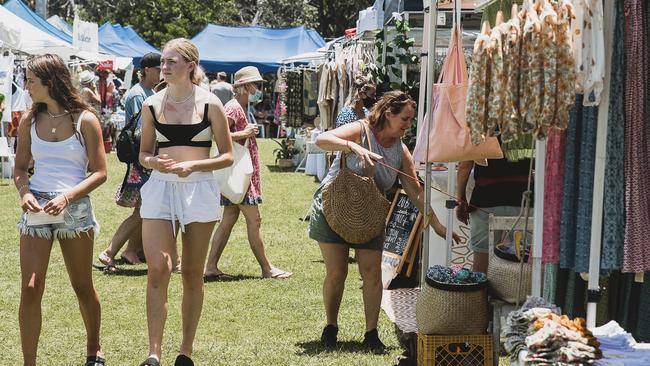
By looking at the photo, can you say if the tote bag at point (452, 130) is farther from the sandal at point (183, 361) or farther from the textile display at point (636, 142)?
the sandal at point (183, 361)

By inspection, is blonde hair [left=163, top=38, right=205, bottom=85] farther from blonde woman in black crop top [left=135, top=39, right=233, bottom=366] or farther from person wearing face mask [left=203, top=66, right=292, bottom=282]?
person wearing face mask [left=203, top=66, right=292, bottom=282]

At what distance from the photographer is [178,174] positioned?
199 inches

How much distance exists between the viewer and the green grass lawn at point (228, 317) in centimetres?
595

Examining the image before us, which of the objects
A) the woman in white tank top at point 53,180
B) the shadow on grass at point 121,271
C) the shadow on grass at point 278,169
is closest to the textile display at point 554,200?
the woman in white tank top at point 53,180

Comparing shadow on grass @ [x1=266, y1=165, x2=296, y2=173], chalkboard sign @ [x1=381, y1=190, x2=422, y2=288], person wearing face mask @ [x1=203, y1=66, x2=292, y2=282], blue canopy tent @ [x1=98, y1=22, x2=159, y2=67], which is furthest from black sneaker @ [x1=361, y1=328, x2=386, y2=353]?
blue canopy tent @ [x1=98, y1=22, x2=159, y2=67]

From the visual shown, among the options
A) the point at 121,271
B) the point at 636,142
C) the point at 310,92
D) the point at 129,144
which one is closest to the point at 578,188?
the point at 636,142

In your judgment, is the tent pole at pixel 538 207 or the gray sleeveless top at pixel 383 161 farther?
the gray sleeveless top at pixel 383 161

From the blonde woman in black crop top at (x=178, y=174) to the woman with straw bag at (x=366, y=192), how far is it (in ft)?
2.41

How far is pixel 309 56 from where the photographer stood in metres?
18.8

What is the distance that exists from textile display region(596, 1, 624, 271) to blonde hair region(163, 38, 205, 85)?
231 centimetres

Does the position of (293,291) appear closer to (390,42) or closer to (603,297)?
(390,42)

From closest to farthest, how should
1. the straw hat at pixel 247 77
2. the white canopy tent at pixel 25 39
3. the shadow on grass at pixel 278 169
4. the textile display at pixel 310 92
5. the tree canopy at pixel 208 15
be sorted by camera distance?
1. the straw hat at pixel 247 77
2. the white canopy tent at pixel 25 39
3. the textile display at pixel 310 92
4. the shadow on grass at pixel 278 169
5. the tree canopy at pixel 208 15

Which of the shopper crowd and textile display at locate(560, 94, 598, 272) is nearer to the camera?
textile display at locate(560, 94, 598, 272)

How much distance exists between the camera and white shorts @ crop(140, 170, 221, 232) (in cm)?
514
